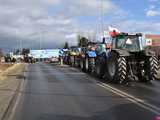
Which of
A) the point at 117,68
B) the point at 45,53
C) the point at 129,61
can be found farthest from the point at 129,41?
the point at 45,53

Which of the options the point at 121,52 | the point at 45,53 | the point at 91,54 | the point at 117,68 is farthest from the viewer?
the point at 45,53

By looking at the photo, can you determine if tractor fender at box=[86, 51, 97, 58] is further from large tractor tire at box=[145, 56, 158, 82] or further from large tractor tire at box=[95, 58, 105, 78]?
large tractor tire at box=[145, 56, 158, 82]

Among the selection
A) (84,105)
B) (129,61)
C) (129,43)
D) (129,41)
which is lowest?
(84,105)

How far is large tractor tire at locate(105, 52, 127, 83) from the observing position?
22453 mm

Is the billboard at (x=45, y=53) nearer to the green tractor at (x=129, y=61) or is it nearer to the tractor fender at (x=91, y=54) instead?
the tractor fender at (x=91, y=54)

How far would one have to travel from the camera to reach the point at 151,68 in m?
23.5

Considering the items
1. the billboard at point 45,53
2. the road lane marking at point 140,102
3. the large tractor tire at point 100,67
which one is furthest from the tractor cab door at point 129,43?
the billboard at point 45,53

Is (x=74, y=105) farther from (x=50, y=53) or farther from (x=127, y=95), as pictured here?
(x=50, y=53)

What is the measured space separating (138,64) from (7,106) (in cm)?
1132

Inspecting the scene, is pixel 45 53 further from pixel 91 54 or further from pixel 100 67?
pixel 100 67

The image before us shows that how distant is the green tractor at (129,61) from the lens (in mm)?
22719

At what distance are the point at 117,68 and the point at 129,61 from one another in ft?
4.08

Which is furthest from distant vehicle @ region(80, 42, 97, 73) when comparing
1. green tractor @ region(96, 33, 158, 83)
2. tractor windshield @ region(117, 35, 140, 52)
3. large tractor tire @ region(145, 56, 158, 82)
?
large tractor tire @ region(145, 56, 158, 82)

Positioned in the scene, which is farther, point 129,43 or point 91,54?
point 91,54
